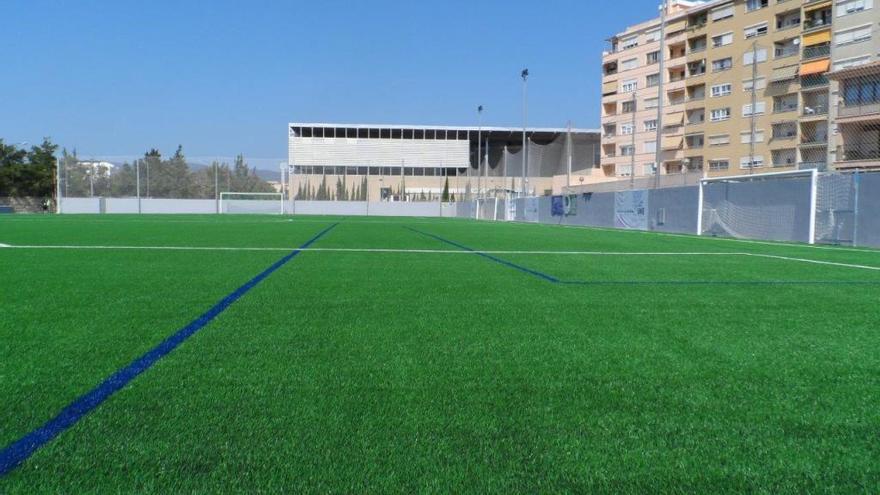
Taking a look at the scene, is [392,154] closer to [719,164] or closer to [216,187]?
[216,187]

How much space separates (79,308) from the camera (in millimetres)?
3891

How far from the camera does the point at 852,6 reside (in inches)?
1427

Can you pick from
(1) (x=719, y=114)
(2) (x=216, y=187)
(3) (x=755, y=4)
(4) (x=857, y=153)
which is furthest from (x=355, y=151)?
(4) (x=857, y=153)

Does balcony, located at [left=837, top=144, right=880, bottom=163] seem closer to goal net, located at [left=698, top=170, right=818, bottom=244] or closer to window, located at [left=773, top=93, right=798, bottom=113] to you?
goal net, located at [left=698, top=170, right=818, bottom=244]

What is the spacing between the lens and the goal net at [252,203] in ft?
157

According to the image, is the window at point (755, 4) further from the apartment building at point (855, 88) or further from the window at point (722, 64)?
the apartment building at point (855, 88)

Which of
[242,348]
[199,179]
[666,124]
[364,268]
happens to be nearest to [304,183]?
[199,179]

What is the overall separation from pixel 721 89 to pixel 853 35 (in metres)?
11.2

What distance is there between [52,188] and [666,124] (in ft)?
169

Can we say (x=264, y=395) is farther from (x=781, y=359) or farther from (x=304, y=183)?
(x=304, y=183)

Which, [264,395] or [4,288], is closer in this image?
[264,395]

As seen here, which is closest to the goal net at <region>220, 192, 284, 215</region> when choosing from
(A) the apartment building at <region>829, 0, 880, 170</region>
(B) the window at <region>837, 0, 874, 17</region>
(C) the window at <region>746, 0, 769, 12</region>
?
(A) the apartment building at <region>829, 0, 880, 170</region>

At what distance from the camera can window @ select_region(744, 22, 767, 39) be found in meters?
44.4

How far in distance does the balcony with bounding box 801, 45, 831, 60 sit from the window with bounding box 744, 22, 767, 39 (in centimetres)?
439
